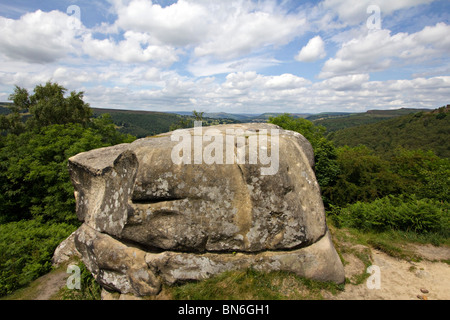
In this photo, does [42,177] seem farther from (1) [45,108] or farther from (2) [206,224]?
(2) [206,224]

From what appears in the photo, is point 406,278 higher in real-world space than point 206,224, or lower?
lower

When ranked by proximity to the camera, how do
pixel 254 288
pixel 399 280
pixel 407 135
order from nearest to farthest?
pixel 254 288 → pixel 399 280 → pixel 407 135

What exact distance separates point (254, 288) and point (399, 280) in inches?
172

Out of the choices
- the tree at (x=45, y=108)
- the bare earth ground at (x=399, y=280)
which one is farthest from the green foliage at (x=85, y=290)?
the tree at (x=45, y=108)

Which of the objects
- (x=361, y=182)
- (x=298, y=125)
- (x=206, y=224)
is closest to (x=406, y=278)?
(x=206, y=224)

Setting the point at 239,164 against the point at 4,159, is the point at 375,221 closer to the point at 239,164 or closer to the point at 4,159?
the point at 239,164

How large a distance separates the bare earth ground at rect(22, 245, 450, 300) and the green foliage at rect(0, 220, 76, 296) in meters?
0.78

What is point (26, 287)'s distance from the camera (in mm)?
8086

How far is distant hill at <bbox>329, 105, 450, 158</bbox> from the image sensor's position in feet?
241

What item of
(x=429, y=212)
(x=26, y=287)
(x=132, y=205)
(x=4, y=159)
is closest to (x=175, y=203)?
(x=132, y=205)

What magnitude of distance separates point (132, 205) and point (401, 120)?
13817cm

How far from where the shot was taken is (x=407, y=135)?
8631 centimetres

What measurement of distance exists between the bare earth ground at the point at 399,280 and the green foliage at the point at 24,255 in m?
0.78

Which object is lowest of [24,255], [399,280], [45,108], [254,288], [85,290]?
[85,290]
